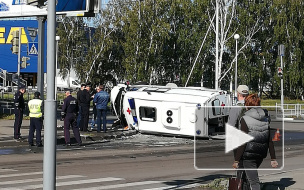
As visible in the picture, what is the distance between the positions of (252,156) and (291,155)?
10.9m

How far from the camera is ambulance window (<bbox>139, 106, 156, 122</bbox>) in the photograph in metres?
24.1

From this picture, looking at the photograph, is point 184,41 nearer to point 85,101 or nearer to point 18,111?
point 85,101

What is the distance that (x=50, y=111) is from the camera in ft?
25.3

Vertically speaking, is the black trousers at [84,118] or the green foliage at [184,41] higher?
the green foliage at [184,41]

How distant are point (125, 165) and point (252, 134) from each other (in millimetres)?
7365

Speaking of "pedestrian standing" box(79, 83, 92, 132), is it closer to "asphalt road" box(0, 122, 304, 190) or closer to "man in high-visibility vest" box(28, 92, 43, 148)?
"asphalt road" box(0, 122, 304, 190)

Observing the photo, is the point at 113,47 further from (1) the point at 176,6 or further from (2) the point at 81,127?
(2) the point at 81,127

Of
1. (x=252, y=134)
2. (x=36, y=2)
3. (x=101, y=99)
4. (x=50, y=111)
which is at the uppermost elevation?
(x=36, y=2)

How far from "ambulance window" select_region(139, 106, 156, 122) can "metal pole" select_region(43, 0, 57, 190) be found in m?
16.2

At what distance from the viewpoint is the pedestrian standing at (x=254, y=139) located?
27.2 feet

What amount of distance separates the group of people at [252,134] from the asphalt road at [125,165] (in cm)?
22

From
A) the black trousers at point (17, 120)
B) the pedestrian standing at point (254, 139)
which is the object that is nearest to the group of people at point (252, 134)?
the pedestrian standing at point (254, 139)

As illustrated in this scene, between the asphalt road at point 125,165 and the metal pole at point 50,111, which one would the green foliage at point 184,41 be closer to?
the asphalt road at point 125,165
